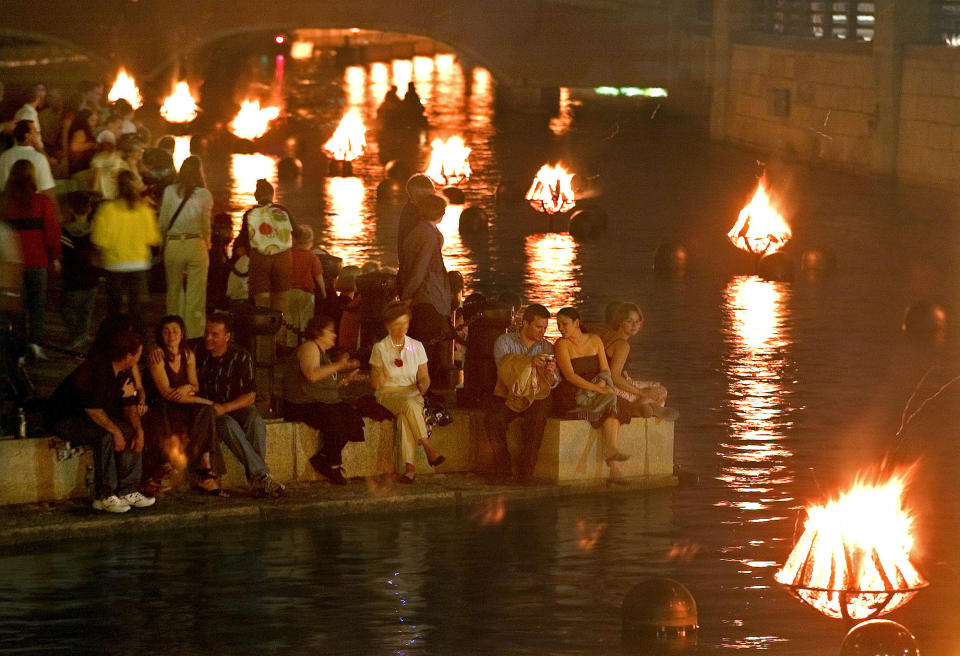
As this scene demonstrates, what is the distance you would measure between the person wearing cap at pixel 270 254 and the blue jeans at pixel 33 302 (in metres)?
1.62

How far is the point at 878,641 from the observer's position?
26.5 ft

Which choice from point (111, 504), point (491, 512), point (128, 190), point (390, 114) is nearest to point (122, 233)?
point (128, 190)

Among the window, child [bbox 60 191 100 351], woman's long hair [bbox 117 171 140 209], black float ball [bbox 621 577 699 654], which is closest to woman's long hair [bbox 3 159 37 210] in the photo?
woman's long hair [bbox 117 171 140 209]

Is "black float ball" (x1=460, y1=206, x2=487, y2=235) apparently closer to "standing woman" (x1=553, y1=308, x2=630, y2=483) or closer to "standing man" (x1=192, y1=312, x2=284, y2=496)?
"standing woman" (x1=553, y1=308, x2=630, y2=483)

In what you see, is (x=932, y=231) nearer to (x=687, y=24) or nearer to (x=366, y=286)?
(x=366, y=286)

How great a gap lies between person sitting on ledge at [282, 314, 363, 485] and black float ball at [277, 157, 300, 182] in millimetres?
21751

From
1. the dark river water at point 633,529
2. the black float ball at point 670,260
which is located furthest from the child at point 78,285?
the black float ball at point 670,260

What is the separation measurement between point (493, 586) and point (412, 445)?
2103mm

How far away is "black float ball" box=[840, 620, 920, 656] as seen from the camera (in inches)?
317

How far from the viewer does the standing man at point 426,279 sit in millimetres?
13133

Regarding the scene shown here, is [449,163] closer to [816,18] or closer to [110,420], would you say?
[816,18]

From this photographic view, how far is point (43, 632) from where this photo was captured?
30.0ft

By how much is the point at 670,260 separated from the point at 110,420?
13.0 m

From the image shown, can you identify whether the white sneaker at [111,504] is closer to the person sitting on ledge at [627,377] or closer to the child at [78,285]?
the person sitting on ledge at [627,377]
